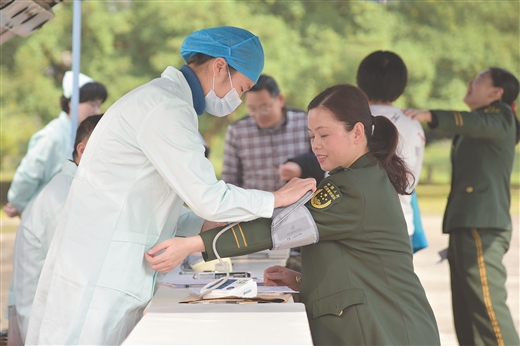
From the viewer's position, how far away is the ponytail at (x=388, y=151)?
2.60 meters

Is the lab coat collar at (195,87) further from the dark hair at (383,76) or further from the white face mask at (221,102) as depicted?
the dark hair at (383,76)

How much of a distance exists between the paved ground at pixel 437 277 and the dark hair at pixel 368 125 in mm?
2967

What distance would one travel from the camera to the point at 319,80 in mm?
16312

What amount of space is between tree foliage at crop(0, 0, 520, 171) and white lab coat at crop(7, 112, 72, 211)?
9.99 metres

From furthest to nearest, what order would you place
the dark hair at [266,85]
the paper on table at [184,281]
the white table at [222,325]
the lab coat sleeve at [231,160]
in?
the lab coat sleeve at [231,160], the dark hair at [266,85], the paper on table at [184,281], the white table at [222,325]

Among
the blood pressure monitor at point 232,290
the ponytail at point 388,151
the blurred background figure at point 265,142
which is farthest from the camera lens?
the blurred background figure at point 265,142

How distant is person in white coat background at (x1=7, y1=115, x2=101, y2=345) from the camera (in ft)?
10.1

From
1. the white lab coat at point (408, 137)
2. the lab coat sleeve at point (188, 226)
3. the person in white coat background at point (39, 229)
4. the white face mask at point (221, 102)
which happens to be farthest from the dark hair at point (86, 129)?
the white lab coat at point (408, 137)

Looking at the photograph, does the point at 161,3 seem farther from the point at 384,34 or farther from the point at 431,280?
the point at 431,280

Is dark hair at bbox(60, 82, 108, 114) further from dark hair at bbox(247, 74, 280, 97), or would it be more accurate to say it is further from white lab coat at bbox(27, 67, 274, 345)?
white lab coat at bbox(27, 67, 274, 345)

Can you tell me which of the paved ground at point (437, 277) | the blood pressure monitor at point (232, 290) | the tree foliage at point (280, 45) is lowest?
the paved ground at point (437, 277)

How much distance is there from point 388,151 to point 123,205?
0.89 metres

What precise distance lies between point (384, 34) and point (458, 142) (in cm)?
1227

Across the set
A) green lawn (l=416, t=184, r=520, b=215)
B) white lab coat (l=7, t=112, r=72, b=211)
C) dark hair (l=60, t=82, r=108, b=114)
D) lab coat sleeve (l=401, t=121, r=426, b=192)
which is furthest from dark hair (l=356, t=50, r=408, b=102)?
green lawn (l=416, t=184, r=520, b=215)
